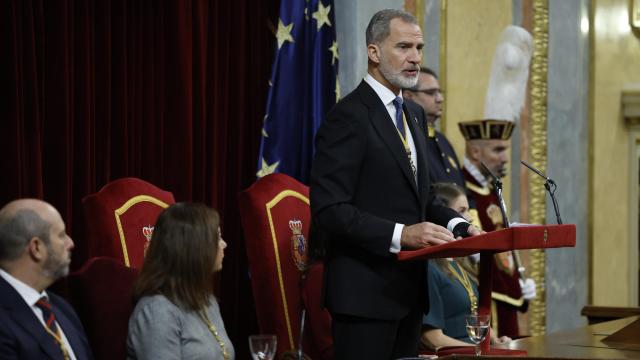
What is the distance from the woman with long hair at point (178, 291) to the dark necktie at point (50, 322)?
0.39m

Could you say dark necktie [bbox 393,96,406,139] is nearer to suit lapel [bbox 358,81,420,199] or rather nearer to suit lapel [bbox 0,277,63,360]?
suit lapel [bbox 358,81,420,199]

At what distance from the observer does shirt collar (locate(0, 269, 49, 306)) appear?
293 cm

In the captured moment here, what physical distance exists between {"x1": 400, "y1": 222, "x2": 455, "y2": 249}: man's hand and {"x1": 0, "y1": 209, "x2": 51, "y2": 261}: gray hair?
0.99m

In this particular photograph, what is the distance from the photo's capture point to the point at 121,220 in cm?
376

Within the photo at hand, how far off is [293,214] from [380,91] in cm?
133

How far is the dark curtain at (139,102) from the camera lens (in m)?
4.09

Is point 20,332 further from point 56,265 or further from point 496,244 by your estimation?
point 496,244

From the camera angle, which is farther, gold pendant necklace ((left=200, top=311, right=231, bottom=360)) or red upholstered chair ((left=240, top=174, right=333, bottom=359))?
red upholstered chair ((left=240, top=174, right=333, bottom=359))

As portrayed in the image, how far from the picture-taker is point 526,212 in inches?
279

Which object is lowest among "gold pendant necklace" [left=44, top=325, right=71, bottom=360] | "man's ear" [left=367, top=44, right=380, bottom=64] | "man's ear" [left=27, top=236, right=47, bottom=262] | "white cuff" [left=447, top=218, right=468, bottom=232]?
"gold pendant necklace" [left=44, top=325, right=71, bottom=360]

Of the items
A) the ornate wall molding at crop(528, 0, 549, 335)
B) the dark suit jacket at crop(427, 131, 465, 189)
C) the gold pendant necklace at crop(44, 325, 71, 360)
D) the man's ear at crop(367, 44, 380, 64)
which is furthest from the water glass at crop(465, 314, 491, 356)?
the ornate wall molding at crop(528, 0, 549, 335)

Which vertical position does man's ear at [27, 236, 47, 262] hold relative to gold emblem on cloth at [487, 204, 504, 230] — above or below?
above

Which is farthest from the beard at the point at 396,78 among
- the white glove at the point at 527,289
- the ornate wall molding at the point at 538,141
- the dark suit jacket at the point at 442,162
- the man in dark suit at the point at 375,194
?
the ornate wall molding at the point at 538,141

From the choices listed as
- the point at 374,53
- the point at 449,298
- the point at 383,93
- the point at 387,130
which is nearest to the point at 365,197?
the point at 387,130
